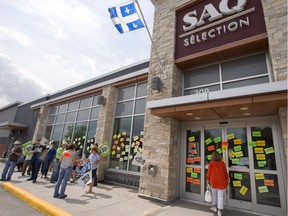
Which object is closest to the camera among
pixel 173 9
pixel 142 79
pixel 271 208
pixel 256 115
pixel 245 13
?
pixel 271 208

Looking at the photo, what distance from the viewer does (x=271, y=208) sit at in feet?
14.0

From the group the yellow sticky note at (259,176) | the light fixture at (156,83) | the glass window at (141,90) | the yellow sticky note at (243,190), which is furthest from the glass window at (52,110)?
the yellow sticky note at (259,176)

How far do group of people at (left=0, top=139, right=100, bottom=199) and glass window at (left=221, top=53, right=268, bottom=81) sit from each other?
5.60 m

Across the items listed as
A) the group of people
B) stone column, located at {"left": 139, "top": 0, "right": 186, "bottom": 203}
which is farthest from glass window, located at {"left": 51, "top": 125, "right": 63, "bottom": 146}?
stone column, located at {"left": 139, "top": 0, "right": 186, "bottom": 203}

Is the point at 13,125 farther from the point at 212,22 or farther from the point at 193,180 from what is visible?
the point at 212,22

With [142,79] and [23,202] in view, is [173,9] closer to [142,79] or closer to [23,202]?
[142,79]

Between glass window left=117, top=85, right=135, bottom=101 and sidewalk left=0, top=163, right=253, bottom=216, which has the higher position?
glass window left=117, top=85, right=135, bottom=101

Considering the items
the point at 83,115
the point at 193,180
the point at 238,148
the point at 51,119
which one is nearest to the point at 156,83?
the point at 238,148

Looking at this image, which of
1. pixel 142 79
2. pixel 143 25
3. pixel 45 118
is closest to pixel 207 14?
pixel 143 25

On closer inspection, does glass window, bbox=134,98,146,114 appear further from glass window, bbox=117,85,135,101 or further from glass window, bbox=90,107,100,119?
glass window, bbox=90,107,100,119

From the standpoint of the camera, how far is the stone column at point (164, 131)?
5.35 metres

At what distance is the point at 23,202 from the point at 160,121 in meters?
4.84

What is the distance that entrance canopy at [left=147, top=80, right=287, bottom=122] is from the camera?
3748 millimetres

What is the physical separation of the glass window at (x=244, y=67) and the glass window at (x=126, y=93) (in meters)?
4.39
